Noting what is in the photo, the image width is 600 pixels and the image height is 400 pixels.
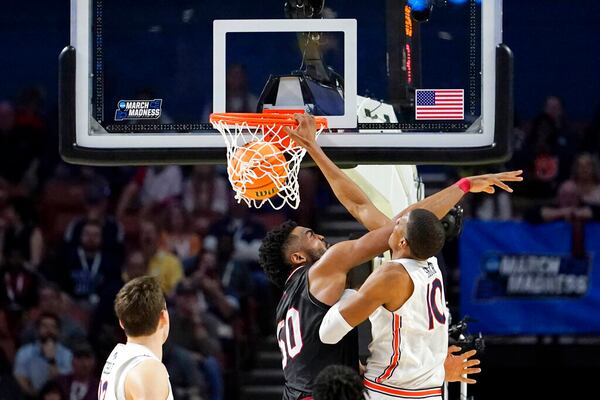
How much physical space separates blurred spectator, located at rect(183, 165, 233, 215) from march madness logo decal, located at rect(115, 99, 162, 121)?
429 centimetres

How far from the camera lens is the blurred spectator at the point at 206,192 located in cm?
996

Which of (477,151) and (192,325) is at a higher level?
(477,151)

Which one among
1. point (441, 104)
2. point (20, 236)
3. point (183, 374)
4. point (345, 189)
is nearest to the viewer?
point (345, 189)

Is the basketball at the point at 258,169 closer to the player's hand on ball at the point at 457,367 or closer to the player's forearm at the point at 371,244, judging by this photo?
the player's forearm at the point at 371,244

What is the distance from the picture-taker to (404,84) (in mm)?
5754

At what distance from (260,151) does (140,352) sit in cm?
126

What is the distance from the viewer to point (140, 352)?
4473 millimetres

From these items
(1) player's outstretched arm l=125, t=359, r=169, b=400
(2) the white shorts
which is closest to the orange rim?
(2) the white shorts

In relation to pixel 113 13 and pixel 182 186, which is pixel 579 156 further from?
pixel 113 13

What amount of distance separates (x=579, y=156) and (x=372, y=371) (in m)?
5.52

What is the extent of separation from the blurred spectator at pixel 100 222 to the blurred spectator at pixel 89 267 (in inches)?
1.7

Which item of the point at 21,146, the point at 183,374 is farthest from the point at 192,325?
the point at 21,146

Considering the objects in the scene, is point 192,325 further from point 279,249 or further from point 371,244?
point 371,244

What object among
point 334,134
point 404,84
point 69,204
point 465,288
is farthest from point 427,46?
point 69,204
